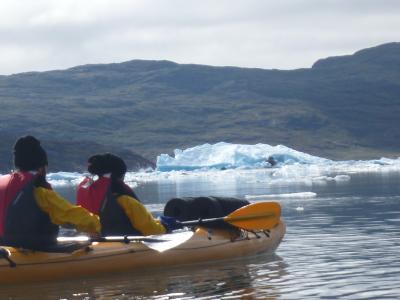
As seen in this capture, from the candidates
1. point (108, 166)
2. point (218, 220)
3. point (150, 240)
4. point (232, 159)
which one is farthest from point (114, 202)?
point (232, 159)

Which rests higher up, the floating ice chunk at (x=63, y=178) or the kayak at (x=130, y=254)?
the floating ice chunk at (x=63, y=178)

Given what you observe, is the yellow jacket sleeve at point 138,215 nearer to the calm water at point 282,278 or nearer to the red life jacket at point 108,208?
the red life jacket at point 108,208

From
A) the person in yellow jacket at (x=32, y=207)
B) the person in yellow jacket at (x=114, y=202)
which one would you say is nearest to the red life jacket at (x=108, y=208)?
the person in yellow jacket at (x=114, y=202)

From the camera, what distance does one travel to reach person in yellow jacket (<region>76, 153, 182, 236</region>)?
10789 mm

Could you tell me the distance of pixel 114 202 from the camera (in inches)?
424

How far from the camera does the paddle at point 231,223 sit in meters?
10.5

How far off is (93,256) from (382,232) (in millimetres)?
6184

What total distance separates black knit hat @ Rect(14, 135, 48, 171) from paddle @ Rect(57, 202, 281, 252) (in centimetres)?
121

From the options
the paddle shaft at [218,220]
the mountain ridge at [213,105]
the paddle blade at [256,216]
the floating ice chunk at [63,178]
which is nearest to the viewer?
the paddle shaft at [218,220]

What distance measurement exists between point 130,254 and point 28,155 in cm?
176

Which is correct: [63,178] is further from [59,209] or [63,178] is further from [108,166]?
[59,209]

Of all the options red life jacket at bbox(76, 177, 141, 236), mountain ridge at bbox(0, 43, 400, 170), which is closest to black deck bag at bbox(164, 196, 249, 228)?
red life jacket at bbox(76, 177, 141, 236)

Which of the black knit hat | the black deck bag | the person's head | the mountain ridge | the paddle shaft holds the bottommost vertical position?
the paddle shaft

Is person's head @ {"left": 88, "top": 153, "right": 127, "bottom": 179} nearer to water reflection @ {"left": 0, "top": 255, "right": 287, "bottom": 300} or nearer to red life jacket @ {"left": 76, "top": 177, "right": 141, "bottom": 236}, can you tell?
red life jacket @ {"left": 76, "top": 177, "right": 141, "bottom": 236}
